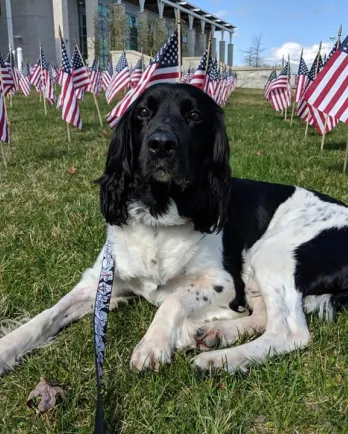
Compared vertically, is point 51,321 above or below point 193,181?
below

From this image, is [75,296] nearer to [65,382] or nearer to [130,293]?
[130,293]

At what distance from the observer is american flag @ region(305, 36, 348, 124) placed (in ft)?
21.0

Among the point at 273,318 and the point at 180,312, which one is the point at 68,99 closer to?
the point at 180,312

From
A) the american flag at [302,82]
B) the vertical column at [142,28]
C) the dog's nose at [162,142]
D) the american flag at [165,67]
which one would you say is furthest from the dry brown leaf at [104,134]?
the vertical column at [142,28]

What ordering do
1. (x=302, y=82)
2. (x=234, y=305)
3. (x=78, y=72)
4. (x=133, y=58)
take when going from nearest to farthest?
(x=234, y=305) < (x=78, y=72) < (x=302, y=82) < (x=133, y=58)

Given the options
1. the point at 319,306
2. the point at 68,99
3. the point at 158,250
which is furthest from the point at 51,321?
the point at 68,99

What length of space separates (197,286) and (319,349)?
822mm

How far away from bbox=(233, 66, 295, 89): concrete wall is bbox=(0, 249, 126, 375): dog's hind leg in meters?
49.7

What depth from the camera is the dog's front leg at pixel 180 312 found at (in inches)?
96.3

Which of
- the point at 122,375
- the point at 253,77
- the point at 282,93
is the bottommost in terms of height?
the point at 122,375

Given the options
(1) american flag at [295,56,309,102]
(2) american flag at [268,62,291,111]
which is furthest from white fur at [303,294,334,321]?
(2) american flag at [268,62,291,111]

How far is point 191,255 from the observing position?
2.94 metres

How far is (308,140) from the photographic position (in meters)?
10.2

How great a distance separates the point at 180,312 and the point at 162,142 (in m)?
1.00
